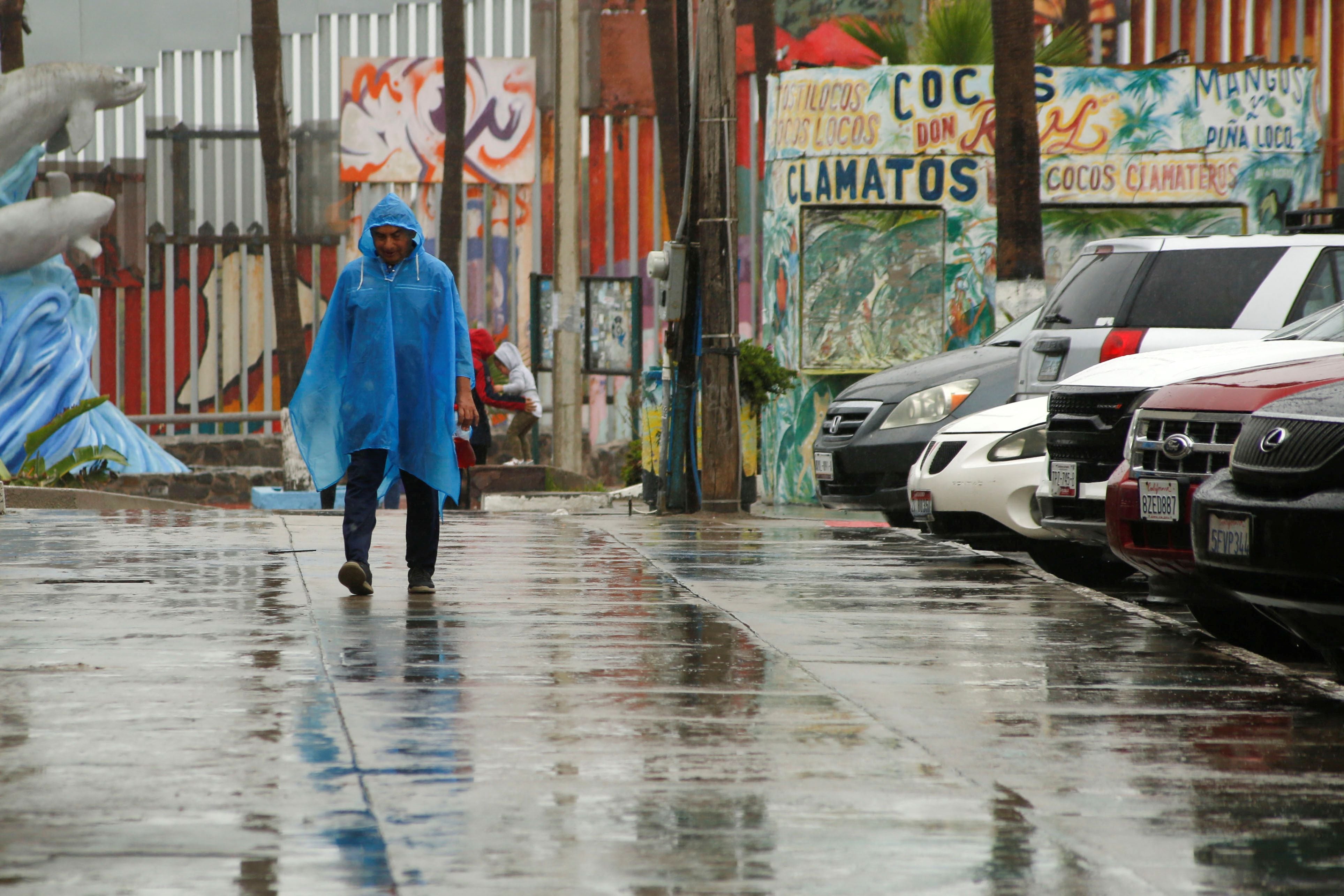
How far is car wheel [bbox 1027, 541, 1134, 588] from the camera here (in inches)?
390

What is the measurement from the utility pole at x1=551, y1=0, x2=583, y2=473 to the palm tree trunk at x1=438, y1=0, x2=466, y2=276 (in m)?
7.00

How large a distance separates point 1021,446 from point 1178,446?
3.02 m

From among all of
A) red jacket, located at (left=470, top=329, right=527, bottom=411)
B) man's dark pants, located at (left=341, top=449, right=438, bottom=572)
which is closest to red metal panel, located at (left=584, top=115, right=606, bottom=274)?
red jacket, located at (left=470, top=329, right=527, bottom=411)

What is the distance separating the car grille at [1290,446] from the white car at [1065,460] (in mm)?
1637

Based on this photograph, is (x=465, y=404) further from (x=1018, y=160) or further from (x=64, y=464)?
(x=64, y=464)

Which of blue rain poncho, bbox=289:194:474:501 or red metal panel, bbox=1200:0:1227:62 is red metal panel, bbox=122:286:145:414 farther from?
blue rain poncho, bbox=289:194:474:501

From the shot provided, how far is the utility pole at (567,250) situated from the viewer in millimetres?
22188

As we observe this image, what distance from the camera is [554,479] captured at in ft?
63.1

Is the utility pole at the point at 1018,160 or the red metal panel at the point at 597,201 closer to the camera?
the utility pole at the point at 1018,160

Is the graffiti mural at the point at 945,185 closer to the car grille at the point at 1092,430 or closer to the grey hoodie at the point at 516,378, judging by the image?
the grey hoodie at the point at 516,378

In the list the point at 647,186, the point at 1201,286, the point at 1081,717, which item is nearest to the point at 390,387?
the point at 1081,717

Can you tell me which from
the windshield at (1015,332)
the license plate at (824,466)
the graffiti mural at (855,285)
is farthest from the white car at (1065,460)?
the graffiti mural at (855,285)

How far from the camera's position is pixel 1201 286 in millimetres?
11117

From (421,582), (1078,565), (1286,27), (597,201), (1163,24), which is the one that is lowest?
(1078,565)
